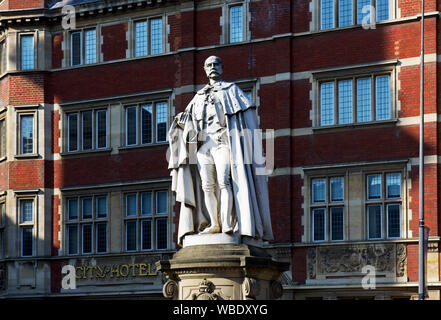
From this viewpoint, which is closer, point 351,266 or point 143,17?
point 351,266

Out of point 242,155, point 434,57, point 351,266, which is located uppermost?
point 434,57

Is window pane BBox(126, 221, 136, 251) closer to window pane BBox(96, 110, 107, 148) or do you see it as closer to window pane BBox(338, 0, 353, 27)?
window pane BBox(96, 110, 107, 148)

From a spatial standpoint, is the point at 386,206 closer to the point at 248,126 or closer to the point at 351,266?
the point at 351,266

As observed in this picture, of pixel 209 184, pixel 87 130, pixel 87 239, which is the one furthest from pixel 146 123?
pixel 209 184

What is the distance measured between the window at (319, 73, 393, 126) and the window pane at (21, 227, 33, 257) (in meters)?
12.0

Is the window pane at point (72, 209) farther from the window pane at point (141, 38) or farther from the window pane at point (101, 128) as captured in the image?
the window pane at point (141, 38)

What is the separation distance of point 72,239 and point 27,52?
7.42 meters

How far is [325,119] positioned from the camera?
36.8 meters

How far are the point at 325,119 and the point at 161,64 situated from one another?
22.5 ft

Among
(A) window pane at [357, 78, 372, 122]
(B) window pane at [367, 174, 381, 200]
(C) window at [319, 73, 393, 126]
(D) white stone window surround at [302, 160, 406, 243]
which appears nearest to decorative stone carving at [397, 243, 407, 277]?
(D) white stone window surround at [302, 160, 406, 243]

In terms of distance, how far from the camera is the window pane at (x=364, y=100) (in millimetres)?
35844

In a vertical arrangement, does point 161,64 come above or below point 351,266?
above
